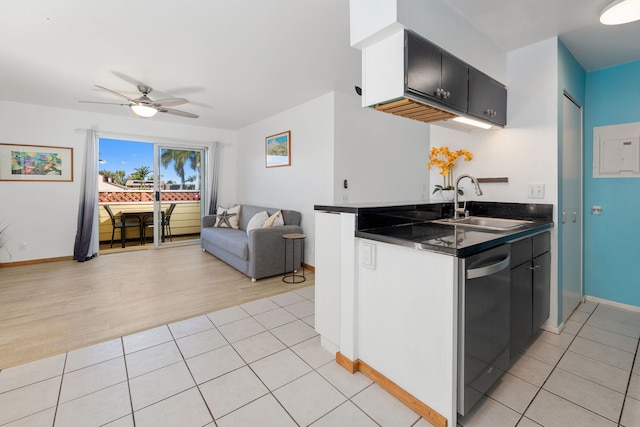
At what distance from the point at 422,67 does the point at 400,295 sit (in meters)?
1.30

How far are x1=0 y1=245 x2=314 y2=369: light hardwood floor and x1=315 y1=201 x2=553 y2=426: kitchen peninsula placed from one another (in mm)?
1466

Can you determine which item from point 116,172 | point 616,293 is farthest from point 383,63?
point 116,172

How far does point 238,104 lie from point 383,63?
3313 mm

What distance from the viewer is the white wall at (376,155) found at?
155 inches

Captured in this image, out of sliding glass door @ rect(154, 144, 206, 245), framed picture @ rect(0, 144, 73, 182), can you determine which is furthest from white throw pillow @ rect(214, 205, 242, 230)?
framed picture @ rect(0, 144, 73, 182)

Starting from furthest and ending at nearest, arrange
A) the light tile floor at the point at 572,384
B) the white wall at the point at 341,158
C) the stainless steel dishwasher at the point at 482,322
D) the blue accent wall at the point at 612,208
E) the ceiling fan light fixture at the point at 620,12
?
the white wall at the point at 341,158, the blue accent wall at the point at 612,208, the ceiling fan light fixture at the point at 620,12, the light tile floor at the point at 572,384, the stainless steel dishwasher at the point at 482,322

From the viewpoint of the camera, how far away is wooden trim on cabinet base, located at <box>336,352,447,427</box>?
4.64 feet

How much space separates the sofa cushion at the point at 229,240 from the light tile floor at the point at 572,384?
9.69 feet

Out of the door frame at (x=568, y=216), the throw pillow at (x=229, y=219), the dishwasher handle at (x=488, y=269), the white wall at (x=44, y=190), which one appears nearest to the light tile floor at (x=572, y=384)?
the door frame at (x=568, y=216)

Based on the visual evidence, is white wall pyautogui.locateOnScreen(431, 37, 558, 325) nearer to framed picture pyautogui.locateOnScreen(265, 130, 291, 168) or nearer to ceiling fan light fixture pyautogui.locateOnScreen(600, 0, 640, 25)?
ceiling fan light fixture pyautogui.locateOnScreen(600, 0, 640, 25)

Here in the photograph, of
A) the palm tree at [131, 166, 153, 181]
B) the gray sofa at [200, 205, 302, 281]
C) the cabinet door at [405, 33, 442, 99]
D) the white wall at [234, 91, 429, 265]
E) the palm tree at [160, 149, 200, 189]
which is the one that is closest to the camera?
the cabinet door at [405, 33, 442, 99]

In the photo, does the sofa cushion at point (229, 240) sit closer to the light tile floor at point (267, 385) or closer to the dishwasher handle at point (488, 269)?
the light tile floor at point (267, 385)

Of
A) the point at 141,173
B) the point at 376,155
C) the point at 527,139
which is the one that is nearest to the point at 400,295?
the point at 527,139

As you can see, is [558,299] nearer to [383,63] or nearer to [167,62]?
[383,63]
